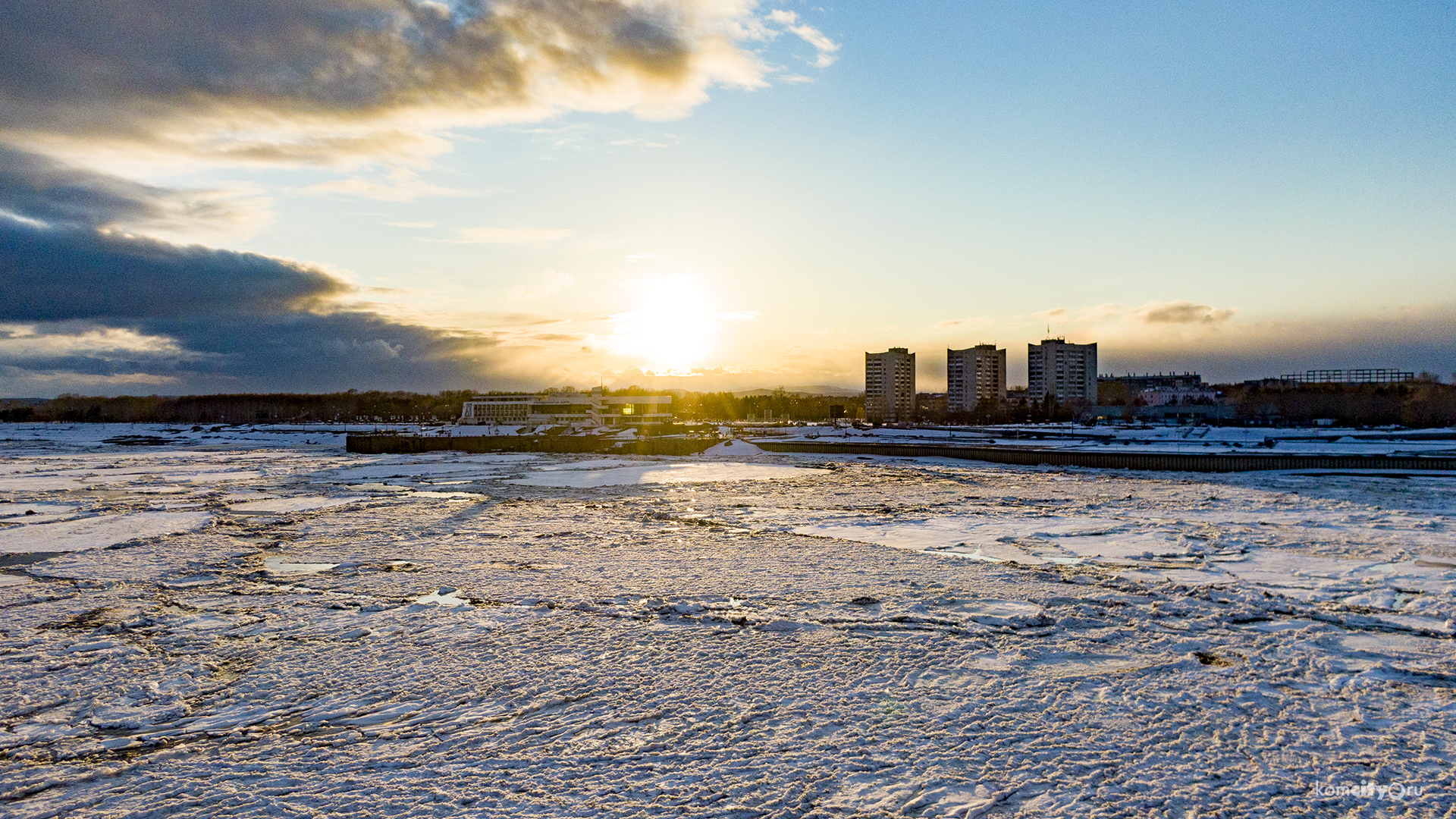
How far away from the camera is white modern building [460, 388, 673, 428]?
11505cm

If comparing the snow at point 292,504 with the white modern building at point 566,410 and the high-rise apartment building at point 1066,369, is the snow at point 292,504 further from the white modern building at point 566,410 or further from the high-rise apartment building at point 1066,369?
the high-rise apartment building at point 1066,369

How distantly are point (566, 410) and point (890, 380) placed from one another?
74.3 meters

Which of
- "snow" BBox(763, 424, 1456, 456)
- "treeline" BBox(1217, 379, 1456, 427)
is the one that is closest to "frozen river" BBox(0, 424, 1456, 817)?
"snow" BBox(763, 424, 1456, 456)

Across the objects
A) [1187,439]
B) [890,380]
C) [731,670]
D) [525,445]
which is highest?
[890,380]

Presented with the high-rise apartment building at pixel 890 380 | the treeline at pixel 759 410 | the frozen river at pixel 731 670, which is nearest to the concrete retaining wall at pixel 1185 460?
the frozen river at pixel 731 670

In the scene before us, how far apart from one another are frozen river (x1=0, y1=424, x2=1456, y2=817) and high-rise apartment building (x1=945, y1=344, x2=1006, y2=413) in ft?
475

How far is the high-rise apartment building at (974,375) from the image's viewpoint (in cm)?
15825

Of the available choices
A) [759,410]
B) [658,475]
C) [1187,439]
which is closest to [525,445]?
[658,475]

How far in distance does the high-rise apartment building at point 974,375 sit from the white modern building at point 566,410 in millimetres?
58063

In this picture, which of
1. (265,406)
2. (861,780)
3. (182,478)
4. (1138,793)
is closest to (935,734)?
(861,780)

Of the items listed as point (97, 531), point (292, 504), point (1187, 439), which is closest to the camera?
point (97, 531)

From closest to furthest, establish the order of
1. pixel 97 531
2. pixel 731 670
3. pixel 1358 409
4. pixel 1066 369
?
pixel 731 670, pixel 97 531, pixel 1358 409, pixel 1066 369

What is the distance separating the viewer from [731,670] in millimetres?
7805

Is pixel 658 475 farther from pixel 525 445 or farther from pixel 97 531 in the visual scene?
pixel 525 445
